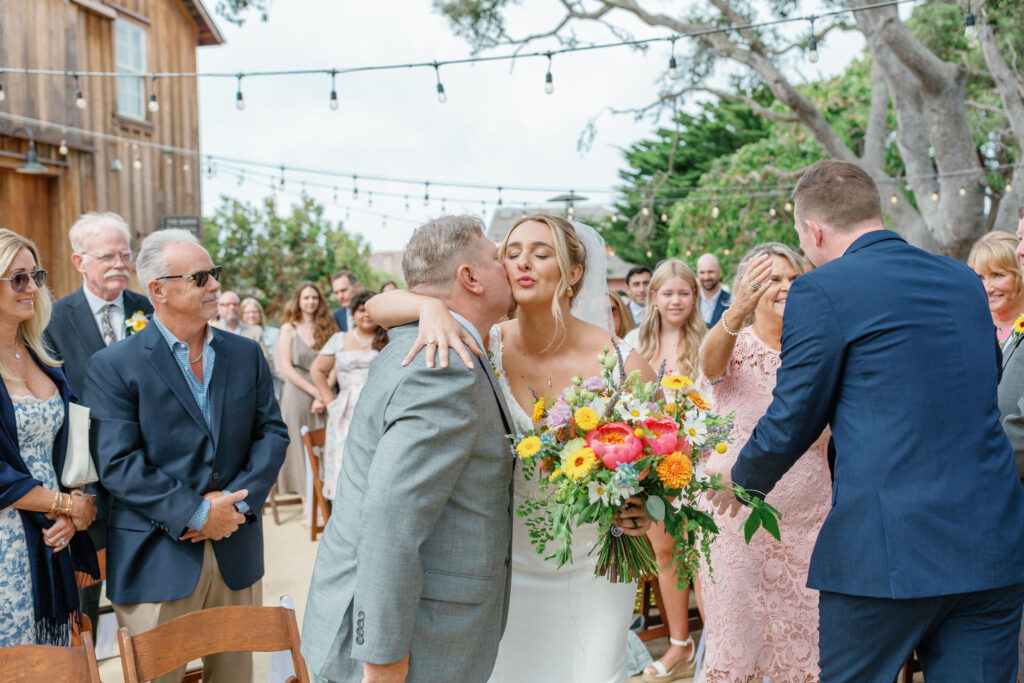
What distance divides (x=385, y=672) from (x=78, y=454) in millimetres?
1619

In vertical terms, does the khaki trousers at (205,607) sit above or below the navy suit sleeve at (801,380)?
below

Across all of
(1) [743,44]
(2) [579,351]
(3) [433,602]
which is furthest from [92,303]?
(1) [743,44]

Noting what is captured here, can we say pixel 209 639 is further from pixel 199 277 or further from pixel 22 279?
pixel 22 279

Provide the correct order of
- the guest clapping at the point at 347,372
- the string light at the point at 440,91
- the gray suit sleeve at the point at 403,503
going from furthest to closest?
the string light at the point at 440,91, the guest clapping at the point at 347,372, the gray suit sleeve at the point at 403,503

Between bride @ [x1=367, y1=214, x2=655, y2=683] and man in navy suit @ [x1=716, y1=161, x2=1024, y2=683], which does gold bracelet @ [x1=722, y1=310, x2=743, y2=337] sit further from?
man in navy suit @ [x1=716, y1=161, x2=1024, y2=683]

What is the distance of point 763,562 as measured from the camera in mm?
3271

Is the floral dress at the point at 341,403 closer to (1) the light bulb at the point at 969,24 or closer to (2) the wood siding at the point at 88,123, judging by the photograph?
(1) the light bulb at the point at 969,24

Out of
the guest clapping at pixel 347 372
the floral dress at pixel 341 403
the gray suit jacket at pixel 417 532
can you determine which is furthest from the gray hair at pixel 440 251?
the floral dress at pixel 341 403

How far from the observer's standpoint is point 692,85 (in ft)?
45.5

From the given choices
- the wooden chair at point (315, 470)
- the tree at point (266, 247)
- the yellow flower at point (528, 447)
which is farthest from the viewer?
the tree at point (266, 247)

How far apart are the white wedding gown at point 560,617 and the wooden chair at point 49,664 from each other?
1.29 meters

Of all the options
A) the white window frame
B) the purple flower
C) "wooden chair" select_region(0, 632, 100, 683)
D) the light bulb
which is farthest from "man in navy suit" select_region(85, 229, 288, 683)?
the white window frame

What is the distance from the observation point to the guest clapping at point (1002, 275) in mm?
3598

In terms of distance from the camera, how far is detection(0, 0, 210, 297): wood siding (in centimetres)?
991
